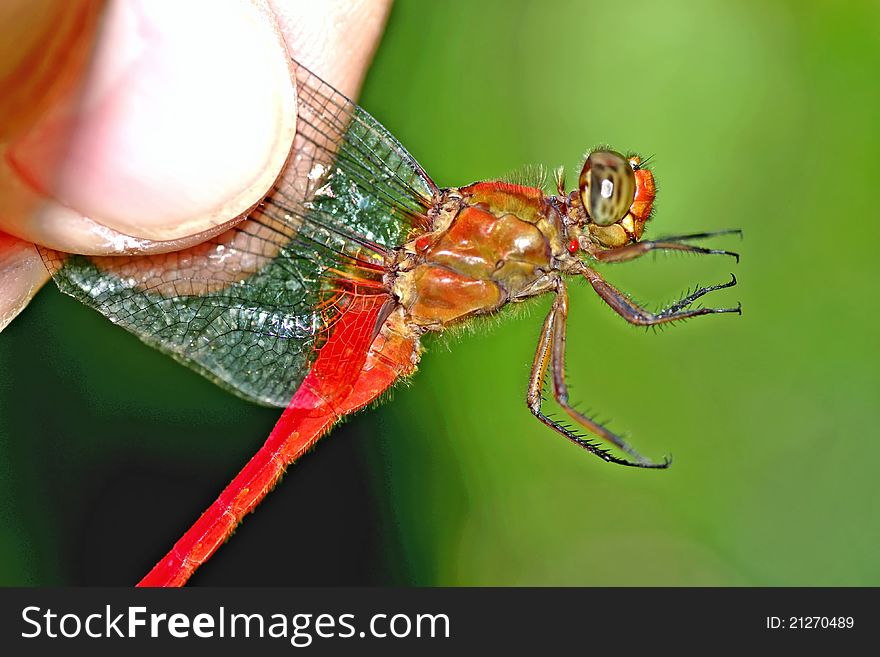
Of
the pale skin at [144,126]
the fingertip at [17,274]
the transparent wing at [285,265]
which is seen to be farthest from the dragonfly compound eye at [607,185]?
the fingertip at [17,274]

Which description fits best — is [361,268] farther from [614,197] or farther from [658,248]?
[658,248]

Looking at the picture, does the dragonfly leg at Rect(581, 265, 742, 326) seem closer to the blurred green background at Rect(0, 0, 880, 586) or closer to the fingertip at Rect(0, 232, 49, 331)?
the blurred green background at Rect(0, 0, 880, 586)

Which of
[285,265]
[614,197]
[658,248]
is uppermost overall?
[614,197]

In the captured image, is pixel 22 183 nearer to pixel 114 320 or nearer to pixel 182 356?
pixel 114 320

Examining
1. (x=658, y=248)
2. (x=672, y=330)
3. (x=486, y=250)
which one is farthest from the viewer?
(x=672, y=330)

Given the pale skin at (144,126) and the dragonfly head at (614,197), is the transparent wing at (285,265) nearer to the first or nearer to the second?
the pale skin at (144,126)

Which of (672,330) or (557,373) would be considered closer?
(557,373)

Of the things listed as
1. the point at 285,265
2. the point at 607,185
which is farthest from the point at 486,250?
the point at 285,265
